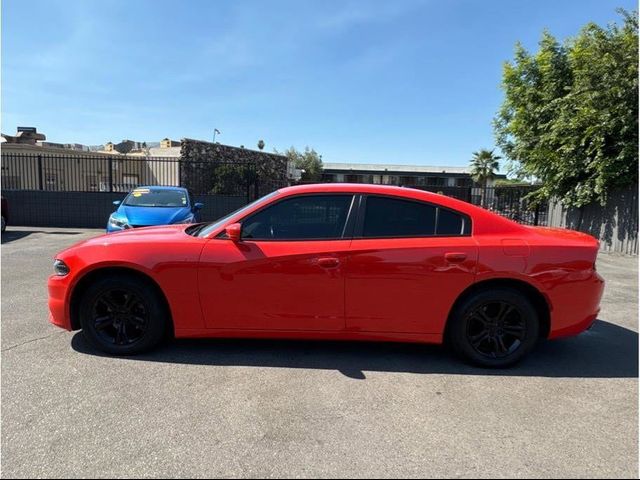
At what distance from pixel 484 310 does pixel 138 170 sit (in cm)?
1944

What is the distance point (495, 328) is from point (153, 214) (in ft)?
24.5

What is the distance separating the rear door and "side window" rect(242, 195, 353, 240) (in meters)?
0.22

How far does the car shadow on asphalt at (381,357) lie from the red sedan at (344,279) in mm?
219

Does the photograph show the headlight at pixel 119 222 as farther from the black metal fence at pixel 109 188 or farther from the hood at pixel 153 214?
the black metal fence at pixel 109 188

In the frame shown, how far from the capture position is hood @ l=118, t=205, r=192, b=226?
9023 millimetres

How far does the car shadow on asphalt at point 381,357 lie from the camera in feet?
12.7

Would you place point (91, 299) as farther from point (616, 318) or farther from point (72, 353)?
point (616, 318)

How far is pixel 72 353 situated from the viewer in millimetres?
4051

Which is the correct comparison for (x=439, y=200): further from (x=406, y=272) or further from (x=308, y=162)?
(x=308, y=162)

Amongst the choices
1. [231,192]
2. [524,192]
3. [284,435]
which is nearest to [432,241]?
[284,435]

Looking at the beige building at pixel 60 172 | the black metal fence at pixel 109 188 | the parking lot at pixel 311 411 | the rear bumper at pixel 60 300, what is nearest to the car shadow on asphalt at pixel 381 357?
the parking lot at pixel 311 411

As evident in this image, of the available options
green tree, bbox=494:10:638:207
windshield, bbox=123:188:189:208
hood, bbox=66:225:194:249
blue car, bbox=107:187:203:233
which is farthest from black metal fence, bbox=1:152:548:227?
hood, bbox=66:225:194:249

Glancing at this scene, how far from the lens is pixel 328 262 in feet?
12.4

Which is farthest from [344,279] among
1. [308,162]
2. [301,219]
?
[308,162]
